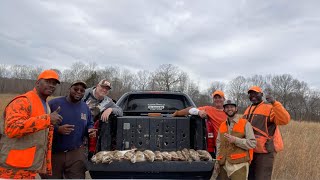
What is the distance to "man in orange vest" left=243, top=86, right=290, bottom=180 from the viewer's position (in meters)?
5.14

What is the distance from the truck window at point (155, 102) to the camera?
6734 millimetres

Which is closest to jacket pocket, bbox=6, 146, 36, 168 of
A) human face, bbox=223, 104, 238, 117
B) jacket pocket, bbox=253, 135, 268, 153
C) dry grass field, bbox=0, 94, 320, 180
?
human face, bbox=223, 104, 238, 117

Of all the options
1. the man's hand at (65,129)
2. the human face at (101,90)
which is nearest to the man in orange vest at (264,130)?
the human face at (101,90)

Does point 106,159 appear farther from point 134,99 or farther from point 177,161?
point 134,99

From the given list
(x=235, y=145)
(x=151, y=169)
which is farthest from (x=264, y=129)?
(x=151, y=169)

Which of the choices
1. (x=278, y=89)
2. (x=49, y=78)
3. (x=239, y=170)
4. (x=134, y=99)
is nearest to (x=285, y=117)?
(x=239, y=170)

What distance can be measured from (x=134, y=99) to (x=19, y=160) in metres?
3.31

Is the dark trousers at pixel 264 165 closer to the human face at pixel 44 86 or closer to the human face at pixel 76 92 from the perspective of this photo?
the human face at pixel 76 92

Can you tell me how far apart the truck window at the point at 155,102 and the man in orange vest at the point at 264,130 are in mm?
1768

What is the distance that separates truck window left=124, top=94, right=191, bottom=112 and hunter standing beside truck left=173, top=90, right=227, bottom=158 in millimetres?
1006

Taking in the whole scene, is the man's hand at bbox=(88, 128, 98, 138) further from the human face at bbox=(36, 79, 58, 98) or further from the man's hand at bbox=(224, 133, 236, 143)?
the man's hand at bbox=(224, 133, 236, 143)

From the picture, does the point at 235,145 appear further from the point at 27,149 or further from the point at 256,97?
the point at 27,149

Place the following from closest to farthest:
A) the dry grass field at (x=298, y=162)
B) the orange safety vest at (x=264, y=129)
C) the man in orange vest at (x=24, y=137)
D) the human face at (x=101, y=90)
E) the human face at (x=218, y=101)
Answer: the man in orange vest at (x=24, y=137)
the orange safety vest at (x=264, y=129)
the human face at (x=101, y=90)
the human face at (x=218, y=101)
the dry grass field at (x=298, y=162)

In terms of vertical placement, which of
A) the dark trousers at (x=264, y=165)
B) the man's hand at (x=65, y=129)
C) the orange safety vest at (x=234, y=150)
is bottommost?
the dark trousers at (x=264, y=165)
